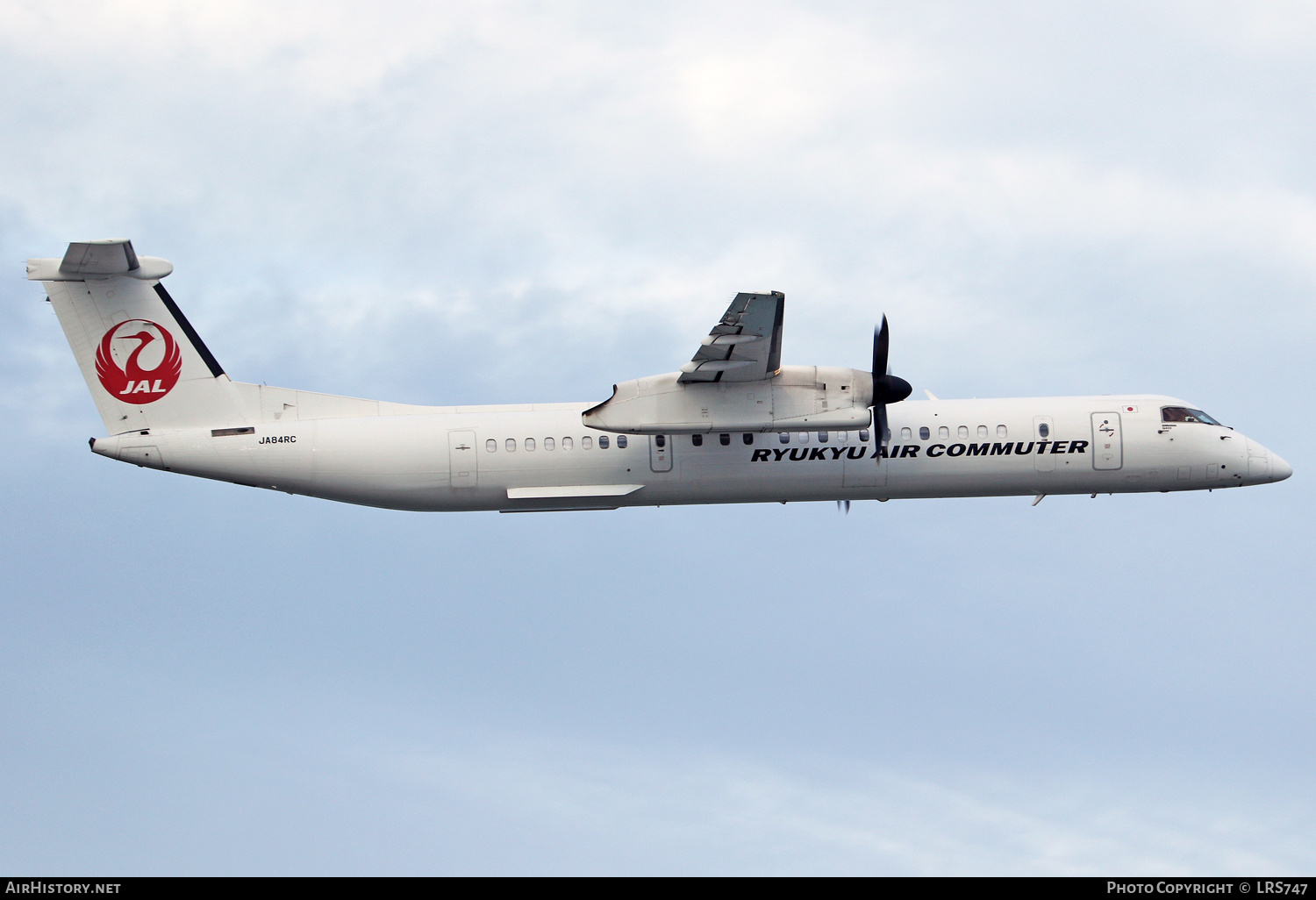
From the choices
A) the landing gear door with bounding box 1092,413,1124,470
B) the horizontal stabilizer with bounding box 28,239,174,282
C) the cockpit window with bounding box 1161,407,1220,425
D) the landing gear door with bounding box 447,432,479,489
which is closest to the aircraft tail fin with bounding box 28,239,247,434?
the horizontal stabilizer with bounding box 28,239,174,282

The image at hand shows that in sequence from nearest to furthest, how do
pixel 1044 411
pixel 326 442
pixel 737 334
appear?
pixel 737 334 < pixel 326 442 < pixel 1044 411

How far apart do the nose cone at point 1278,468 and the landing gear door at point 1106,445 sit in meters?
3.79

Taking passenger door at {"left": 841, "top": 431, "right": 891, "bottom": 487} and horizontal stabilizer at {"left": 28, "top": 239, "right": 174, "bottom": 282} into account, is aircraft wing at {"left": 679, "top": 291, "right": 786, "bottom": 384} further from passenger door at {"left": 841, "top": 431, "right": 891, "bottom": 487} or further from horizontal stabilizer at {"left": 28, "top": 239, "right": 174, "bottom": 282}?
horizontal stabilizer at {"left": 28, "top": 239, "right": 174, "bottom": 282}

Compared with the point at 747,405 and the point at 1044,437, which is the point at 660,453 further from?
the point at 1044,437

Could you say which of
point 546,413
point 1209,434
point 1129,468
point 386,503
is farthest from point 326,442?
point 1209,434

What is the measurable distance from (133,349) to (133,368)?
1.31ft

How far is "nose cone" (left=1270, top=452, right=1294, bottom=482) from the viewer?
31.4m

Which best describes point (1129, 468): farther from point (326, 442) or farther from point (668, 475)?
point (326, 442)

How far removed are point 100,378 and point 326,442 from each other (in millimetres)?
4909

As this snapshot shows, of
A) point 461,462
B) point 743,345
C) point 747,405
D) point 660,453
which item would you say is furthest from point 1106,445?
point 461,462

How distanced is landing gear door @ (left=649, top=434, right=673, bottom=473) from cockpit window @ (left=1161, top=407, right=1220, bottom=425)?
37.4ft

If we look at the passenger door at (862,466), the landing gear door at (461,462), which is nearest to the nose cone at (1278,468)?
the passenger door at (862,466)

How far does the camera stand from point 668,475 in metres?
29.0
